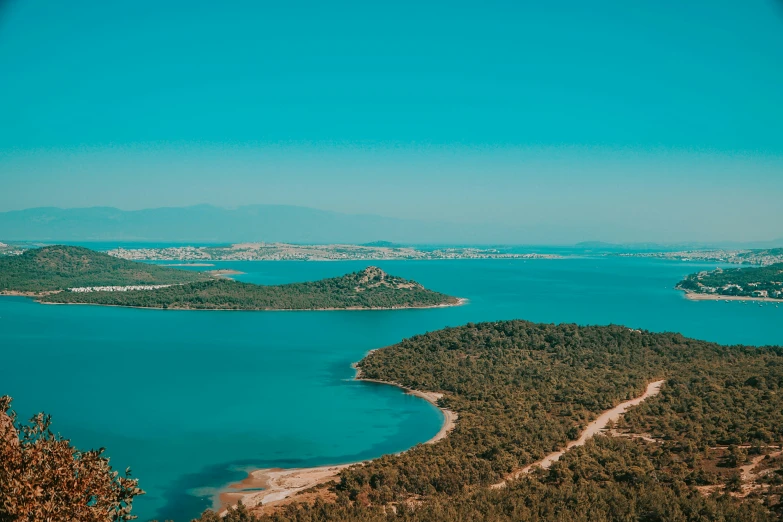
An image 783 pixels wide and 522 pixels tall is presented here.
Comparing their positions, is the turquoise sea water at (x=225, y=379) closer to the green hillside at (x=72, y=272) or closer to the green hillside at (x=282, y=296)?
the green hillside at (x=282, y=296)

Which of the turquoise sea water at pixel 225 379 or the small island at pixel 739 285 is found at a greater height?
the small island at pixel 739 285

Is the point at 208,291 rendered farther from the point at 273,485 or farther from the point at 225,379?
the point at 273,485

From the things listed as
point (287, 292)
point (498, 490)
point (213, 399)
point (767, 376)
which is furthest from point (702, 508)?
point (287, 292)

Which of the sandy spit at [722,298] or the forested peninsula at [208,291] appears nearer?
the forested peninsula at [208,291]

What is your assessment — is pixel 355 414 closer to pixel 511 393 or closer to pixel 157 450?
pixel 511 393

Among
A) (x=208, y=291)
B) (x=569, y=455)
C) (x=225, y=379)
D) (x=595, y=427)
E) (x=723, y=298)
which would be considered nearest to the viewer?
(x=569, y=455)

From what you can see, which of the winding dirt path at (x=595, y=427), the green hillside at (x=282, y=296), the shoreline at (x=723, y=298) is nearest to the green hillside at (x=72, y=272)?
the green hillside at (x=282, y=296)

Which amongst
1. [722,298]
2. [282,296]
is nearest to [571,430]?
[282,296]
